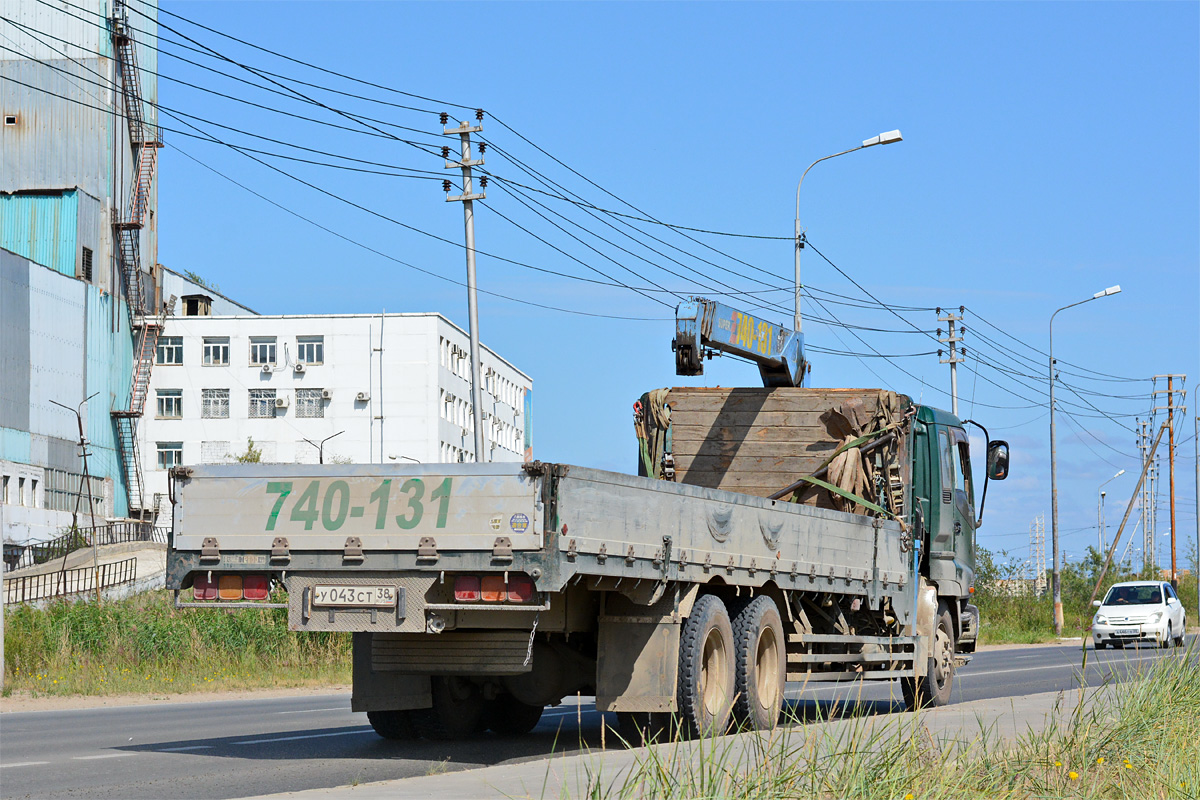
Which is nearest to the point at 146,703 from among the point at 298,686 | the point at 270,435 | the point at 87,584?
the point at 298,686

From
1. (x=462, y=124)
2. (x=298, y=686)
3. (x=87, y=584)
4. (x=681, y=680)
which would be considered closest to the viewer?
(x=681, y=680)

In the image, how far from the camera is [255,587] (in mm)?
10953

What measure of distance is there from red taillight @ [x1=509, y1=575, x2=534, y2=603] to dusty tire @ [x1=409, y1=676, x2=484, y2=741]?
268cm

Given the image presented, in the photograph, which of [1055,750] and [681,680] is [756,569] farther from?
[1055,750]

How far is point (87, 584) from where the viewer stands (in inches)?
2287

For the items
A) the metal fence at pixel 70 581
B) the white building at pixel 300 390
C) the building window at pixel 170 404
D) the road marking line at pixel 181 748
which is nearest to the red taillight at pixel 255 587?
the road marking line at pixel 181 748

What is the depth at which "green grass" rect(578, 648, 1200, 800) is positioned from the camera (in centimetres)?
687

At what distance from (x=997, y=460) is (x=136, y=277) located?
67.0m

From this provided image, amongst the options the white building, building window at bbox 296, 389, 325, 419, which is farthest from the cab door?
building window at bbox 296, 389, 325, 419

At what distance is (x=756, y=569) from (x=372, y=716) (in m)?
3.43

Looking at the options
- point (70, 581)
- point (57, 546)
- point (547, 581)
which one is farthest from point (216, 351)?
point (547, 581)

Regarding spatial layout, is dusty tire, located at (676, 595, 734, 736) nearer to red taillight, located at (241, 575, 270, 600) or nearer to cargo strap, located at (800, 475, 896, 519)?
red taillight, located at (241, 575, 270, 600)

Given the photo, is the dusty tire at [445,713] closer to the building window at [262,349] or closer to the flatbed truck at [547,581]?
the flatbed truck at [547,581]

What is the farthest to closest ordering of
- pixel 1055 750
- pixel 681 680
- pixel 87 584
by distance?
1. pixel 87 584
2. pixel 681 680
3. pixel 1055 750
